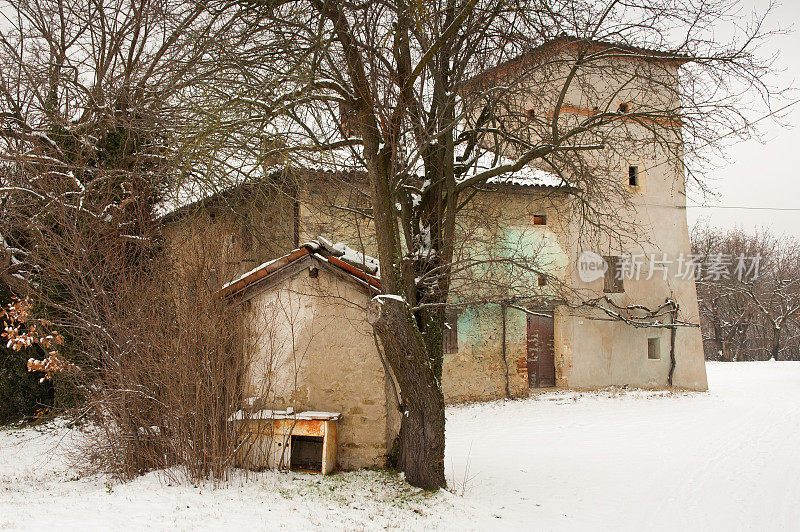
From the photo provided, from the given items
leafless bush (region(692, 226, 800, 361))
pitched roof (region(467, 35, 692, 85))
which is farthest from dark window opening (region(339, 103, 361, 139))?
leafless bush (region(692, 226, 800, 361))

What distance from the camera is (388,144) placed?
689 cm

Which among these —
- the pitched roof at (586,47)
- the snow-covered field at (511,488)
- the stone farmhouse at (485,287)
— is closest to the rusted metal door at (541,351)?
the stone farmhouse at (485,287)

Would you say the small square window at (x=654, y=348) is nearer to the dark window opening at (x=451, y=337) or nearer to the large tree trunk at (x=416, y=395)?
the dark window opening at (x=451, y=337)

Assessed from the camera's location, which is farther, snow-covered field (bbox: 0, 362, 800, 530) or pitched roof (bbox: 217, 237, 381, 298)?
pitched roof (bbox: 217, 237, 381, 298)

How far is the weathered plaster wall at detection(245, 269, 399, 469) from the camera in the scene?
754 cm

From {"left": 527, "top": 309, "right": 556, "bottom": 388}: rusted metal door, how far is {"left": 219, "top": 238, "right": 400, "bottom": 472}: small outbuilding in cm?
911

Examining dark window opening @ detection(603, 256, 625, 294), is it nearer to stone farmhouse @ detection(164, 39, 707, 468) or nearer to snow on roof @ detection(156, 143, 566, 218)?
stone farmhouse @ detection(164, 39, 707, 468)

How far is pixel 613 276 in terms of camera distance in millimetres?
17328

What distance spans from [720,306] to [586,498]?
114 feet

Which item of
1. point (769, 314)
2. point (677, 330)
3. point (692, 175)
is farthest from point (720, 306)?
point (692, 175)

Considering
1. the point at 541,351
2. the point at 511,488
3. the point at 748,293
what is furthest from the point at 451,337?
the point at 748,293

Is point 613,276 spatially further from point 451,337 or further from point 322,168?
point 322,168

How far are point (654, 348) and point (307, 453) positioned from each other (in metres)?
13.6

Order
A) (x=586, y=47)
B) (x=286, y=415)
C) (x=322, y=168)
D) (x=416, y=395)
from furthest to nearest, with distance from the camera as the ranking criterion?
(x=322, y=168) → (x=286, y=415) → (x=586, y=47) → (x=416, y=395)
